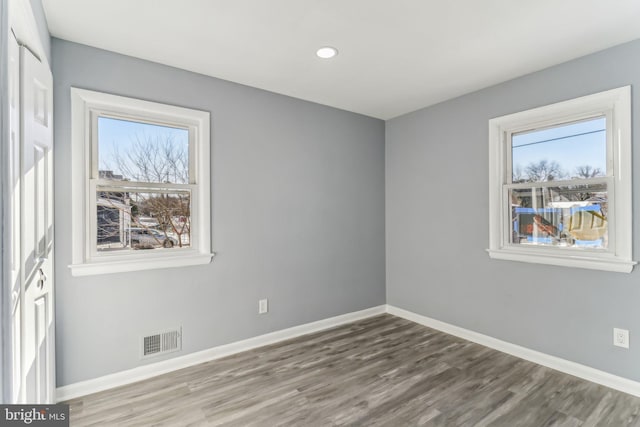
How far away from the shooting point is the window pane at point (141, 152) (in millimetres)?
2545

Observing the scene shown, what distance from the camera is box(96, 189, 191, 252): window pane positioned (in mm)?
2529

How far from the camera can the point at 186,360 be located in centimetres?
280

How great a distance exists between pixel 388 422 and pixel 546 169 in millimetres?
2506

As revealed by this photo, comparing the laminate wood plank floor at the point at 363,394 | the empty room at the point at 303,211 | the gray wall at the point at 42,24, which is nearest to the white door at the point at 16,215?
the empty room at the point at 303,211

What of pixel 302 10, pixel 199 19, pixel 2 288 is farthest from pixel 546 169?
pixel 2 288

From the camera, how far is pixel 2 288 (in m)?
1.03

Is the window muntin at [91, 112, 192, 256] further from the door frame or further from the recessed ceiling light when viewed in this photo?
the door frame

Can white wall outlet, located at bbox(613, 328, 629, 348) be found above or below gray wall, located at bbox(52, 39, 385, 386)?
below

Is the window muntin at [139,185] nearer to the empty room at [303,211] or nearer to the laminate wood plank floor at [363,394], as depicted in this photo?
the empty room at [303,211]

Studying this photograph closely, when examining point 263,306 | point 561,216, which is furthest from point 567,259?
point 263,306

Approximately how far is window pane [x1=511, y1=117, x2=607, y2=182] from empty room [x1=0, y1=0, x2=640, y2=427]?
0.02 metres

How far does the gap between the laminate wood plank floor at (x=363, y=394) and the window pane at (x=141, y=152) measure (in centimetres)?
165

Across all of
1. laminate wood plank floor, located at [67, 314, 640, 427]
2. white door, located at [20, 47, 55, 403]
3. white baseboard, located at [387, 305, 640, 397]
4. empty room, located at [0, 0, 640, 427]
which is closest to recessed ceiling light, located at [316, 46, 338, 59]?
empty room, located at [0, 0, 640, 427]

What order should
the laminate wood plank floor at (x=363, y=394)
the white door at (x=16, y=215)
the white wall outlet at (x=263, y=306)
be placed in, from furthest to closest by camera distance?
the white wall outlet at (x=263, y=306) → the laminate wood plank floor at (x=363, y=394) → the white door at (x=16, y=215)
